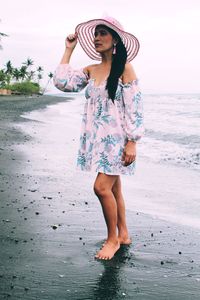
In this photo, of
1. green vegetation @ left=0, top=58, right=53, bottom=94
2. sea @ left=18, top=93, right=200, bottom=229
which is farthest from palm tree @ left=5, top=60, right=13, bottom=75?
sea @ left=18, top=93, right=200, bottom=229

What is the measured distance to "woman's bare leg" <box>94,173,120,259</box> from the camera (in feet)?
12.5

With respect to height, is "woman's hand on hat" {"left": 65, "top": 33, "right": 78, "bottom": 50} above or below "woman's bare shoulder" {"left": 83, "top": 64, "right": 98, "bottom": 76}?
above

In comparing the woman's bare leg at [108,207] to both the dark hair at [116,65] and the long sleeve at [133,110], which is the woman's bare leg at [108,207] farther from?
the dark hair at [116,65]

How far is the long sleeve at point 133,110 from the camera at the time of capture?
3.71 meters

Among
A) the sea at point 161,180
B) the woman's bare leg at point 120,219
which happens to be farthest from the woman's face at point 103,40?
the sea at point 161,180

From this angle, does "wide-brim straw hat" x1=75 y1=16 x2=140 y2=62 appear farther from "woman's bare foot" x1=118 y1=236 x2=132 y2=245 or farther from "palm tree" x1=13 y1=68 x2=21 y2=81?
"palm tree" x1=13 y1=68 x2=21 y2=81

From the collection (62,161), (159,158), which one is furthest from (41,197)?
(159,158)

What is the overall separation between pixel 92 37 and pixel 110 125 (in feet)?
2.70

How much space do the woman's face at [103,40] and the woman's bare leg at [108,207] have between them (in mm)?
996

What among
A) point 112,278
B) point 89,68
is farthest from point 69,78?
point 112,278

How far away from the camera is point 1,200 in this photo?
5.38m

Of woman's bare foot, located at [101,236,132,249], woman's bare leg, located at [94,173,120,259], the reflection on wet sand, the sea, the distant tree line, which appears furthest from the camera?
the distant tree line

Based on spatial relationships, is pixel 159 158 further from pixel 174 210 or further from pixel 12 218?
pixel 12 218

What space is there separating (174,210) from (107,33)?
8.74ft
